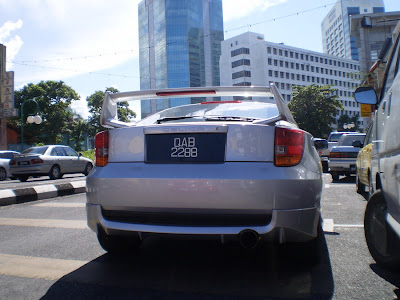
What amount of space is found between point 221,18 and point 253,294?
94.3 meters

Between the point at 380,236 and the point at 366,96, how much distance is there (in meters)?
1.38

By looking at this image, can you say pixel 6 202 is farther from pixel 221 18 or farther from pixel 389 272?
pixel 221 18

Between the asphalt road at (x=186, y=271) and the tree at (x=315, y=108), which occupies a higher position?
the tree at (x=315, y=108)

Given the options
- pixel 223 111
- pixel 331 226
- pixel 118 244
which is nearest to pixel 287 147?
pixel 223 111

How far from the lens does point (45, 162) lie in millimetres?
13648

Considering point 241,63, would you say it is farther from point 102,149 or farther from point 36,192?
point 102,149

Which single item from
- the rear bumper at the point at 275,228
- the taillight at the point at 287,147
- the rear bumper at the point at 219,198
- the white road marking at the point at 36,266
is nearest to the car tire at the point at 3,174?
the white road marking at the point at 36,266

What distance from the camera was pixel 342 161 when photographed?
1038 centimetres

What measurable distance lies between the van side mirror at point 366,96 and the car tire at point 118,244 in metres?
2.45

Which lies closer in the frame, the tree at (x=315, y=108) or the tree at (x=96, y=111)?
the tree at (x=315, y=108)

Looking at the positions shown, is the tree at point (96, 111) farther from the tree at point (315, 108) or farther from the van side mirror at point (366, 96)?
the van side mirror at point (366, 96)

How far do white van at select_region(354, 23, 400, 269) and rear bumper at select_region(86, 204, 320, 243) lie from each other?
1.60ft

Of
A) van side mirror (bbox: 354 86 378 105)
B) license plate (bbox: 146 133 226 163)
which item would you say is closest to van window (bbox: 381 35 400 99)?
van side mirror (bbox: 354 86 378 105)

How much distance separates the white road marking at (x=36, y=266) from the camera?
2.84m
